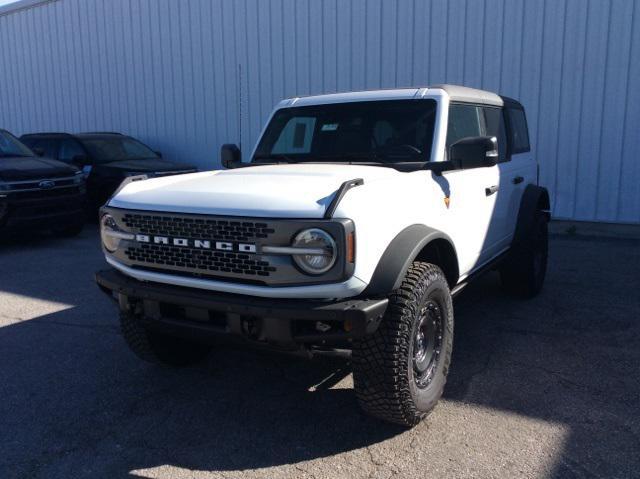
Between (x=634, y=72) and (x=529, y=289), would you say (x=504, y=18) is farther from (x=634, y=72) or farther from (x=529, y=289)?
(x=529, y=289)

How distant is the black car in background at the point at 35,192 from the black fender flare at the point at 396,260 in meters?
6.73

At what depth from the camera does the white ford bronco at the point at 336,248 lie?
8.84 ft

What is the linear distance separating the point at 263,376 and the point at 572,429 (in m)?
1.91

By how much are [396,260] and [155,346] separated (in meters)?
1.78

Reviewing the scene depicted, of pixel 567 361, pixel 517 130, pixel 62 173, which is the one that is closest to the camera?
pixel 567 361

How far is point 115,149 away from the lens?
1094cm

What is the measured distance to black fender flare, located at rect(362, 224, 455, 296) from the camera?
109 inches

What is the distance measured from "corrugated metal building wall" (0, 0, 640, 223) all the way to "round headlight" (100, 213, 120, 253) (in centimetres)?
763

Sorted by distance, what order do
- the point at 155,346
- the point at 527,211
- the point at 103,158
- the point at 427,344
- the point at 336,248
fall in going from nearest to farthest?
the point at 336,248, the point at 427,344, the point at 155,346, the point at 527,211, the point at 103,158

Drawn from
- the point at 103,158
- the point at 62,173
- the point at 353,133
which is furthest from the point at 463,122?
the point at 103,158

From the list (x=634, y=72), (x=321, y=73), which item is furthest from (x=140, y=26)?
(x=634, y=72)

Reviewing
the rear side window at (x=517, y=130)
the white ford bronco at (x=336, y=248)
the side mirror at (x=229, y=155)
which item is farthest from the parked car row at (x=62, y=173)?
the rear side window at (x=517, y=130)

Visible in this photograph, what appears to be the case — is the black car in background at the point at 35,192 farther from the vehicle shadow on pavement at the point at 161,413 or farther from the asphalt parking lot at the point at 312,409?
the vehicle shadow on pavement at the point at 161,413

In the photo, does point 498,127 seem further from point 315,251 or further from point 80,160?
point 80,160
